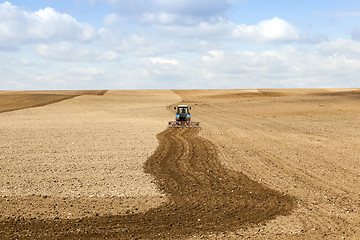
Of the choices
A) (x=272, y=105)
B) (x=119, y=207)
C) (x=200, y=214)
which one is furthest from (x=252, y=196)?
(x=272, y=105)

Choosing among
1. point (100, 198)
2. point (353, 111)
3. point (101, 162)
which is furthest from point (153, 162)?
point (353, 111)

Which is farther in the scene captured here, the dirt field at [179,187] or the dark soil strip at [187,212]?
the dirt field at [179,187]

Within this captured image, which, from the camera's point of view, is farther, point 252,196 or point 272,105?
point 272,105

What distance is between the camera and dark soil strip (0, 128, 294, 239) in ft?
33.6

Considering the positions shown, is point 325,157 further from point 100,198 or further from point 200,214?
point 100,198

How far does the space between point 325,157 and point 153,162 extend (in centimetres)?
888

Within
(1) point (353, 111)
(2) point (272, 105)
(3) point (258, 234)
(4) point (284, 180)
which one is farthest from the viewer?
(2) point (272, 105)

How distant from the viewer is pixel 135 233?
1016 cm

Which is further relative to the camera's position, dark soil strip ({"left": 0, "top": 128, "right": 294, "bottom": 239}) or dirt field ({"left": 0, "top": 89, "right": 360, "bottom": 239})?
dirt field ({"left": 0, "top": 89, "right": 360, "bottom": 239})

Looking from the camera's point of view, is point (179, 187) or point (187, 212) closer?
point (187, 212)

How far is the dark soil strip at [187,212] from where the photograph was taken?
10242mm

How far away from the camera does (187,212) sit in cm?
1168

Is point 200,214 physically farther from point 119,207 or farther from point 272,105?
point 272,105

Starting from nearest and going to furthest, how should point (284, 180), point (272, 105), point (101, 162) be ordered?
1. point (284, 180)
2. point (101, 162)
3. point (272, 105)
